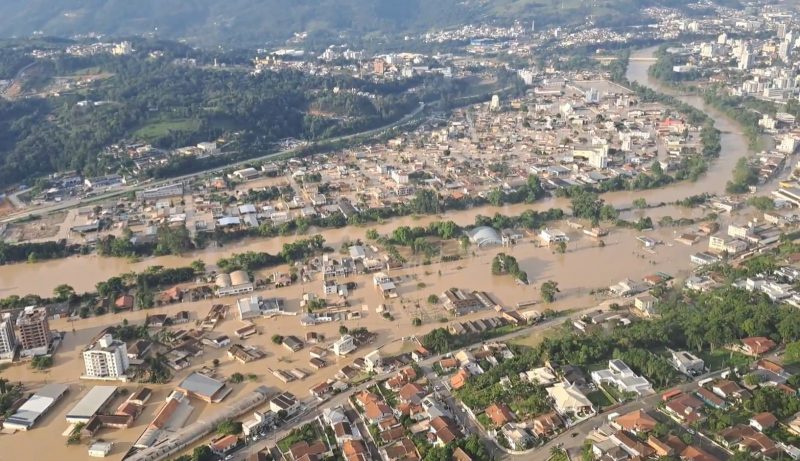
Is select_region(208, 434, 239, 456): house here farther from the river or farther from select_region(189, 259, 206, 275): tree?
the river

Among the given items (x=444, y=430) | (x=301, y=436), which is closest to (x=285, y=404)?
(x=301, y=436)

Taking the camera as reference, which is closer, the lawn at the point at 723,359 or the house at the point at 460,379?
→ the house at the point at 460,379

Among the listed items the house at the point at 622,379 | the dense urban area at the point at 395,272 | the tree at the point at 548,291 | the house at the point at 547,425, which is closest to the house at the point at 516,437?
the dense urban area at the point at 395,272

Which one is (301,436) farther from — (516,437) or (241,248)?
(241,248)

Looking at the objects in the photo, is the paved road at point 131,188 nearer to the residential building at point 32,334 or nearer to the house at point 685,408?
the residential building at point 32,334

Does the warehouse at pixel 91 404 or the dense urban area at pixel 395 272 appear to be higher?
the warehouse at pixel 91 404

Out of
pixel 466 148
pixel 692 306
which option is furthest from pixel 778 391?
pixel 466 148
